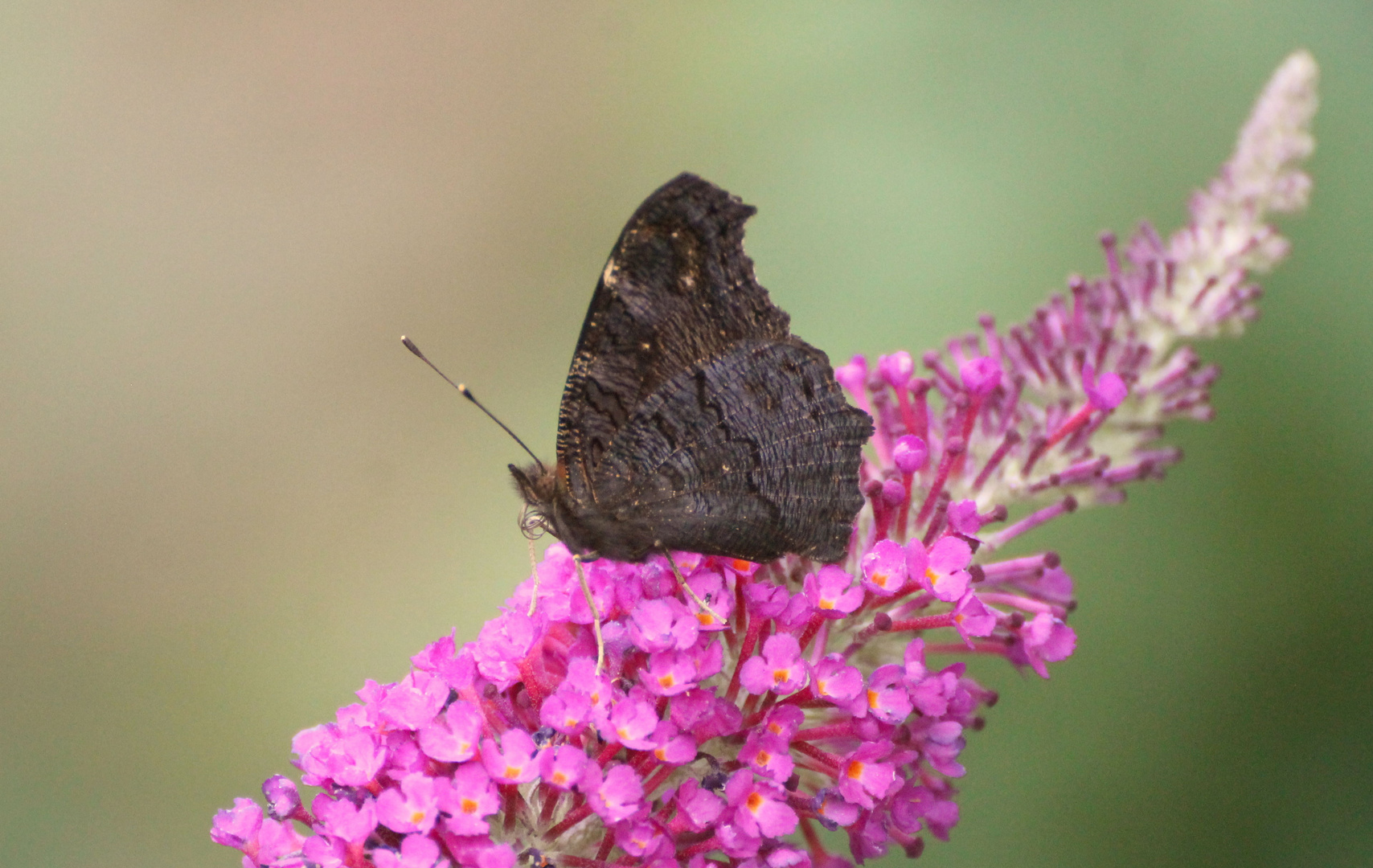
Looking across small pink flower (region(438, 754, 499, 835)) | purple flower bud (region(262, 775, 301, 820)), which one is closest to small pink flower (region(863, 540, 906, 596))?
small pink flower (region(438, 754, 499, 835))

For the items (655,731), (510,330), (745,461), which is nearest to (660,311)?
(745,461)

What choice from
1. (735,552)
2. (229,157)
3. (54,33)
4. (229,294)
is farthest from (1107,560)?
(54,33)

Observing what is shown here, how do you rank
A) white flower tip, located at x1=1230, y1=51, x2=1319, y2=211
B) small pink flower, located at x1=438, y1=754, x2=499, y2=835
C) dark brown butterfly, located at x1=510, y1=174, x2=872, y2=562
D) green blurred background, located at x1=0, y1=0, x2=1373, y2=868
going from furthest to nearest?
green blurred background, located at x1=0, y1=0, x2=1373, y2=868
white flower tip, located at x1=1230, y1=51, x2=1319, y2=211
dark brown butterfly, located at x1=510, y1=174, x2=872, y2=562
small pink flower, located at x1=438, y1=754, x2=499, y2=835

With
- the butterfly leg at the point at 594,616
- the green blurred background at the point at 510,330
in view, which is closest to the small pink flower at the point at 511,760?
the butterfly leg at the point at 594,616

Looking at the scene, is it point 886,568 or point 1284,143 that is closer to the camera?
point 886,568

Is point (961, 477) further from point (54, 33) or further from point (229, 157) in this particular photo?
point (54, 33)

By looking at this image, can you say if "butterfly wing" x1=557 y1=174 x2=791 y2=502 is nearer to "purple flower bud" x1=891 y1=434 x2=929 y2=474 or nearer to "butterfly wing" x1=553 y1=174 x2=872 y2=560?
"butterfly wing" x1=553 y1=174 x2=872 y2=560

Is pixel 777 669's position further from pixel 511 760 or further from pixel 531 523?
pixel 531 523

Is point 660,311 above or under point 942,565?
above
